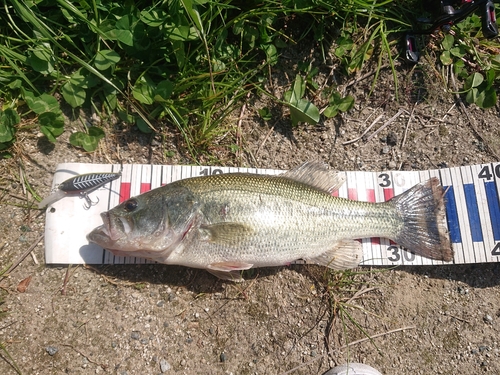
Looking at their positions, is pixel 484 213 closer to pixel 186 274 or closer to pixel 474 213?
pixel 474 213

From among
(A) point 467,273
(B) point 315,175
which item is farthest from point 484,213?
(B) point 315,175

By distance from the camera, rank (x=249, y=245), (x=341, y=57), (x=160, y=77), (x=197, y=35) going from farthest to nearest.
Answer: (x=341, y=57) → (x=160, y=77) → (x=197, y=35) → (x=249, y=245)

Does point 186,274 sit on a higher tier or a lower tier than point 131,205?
lower

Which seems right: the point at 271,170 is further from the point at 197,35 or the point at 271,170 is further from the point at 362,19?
the point at 362,19

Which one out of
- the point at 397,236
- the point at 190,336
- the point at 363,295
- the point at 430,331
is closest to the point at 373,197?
the point at 397,236

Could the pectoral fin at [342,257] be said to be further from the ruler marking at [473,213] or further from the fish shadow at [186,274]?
the ruler marking at [473,213]

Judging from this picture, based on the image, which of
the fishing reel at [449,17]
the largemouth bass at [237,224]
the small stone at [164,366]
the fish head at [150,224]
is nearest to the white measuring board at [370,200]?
the largemouth bass at [237,224]
